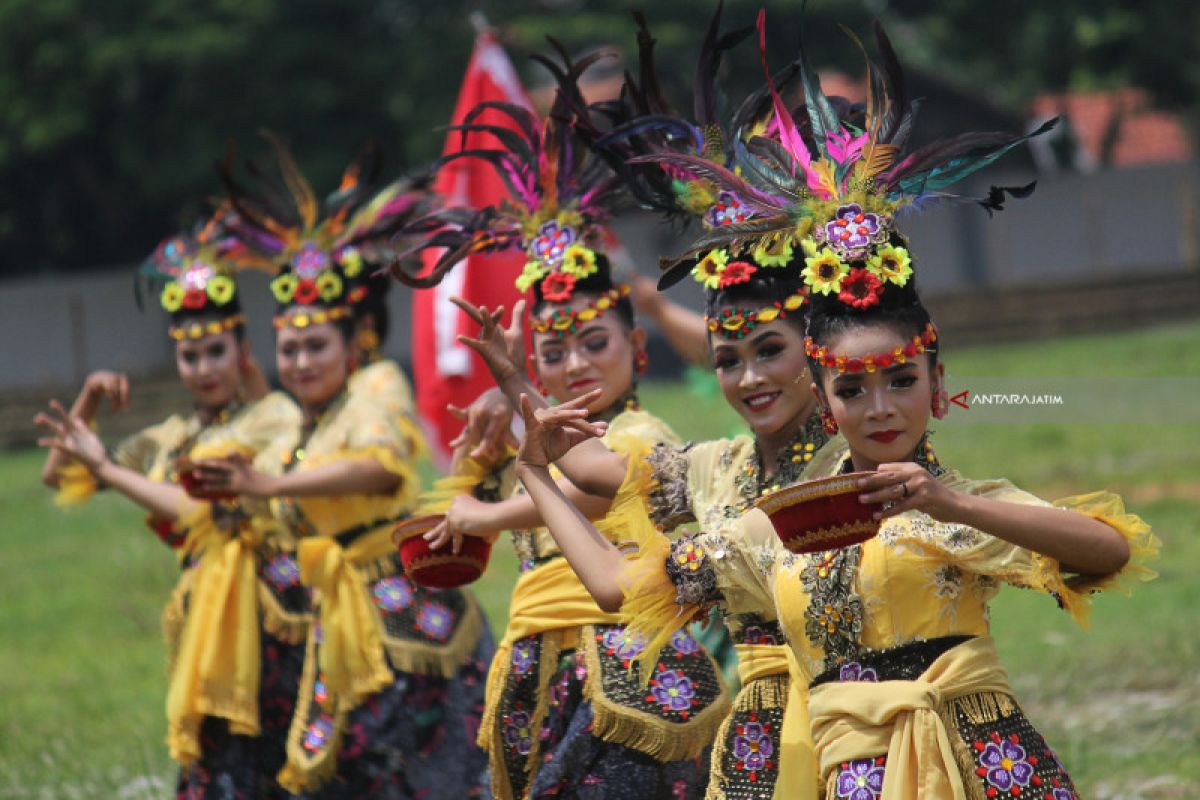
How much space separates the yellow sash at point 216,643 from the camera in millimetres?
5941

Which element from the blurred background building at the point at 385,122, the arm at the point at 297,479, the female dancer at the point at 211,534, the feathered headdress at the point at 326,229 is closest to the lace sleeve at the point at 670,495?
the arm at the point at 297,479

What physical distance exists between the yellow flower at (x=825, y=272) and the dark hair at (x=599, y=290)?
4.21 ft

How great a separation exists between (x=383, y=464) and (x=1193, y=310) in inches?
875

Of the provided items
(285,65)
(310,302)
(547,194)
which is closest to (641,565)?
(547,194)

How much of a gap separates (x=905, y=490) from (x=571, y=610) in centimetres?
183

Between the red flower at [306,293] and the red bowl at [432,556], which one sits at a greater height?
the red flower at [306,293]

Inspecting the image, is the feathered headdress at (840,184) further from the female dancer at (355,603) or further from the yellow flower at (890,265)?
the female dancer at (355,603)

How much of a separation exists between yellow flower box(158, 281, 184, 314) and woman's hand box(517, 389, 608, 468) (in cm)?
282

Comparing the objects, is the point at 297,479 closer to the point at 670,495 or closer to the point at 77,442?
the point at 77,442

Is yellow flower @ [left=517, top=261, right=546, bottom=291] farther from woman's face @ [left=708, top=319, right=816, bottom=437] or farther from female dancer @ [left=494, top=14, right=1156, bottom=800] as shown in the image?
female dancer @ [left=494, top=14, right=1156, bottom=800]

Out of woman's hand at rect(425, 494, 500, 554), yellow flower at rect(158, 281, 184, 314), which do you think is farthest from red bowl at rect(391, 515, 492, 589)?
yellow flower at rect(158, 281, 184, 314)

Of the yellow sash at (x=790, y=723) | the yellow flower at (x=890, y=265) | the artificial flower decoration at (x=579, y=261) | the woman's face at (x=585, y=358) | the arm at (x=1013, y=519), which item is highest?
the yellow flower at (x=890, y=265)

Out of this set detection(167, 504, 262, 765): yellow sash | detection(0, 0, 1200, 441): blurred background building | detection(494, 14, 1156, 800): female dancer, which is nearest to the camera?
detection(494, 14, 1156, 800): female dancer

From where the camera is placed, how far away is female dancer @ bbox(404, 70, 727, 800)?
458 cm
